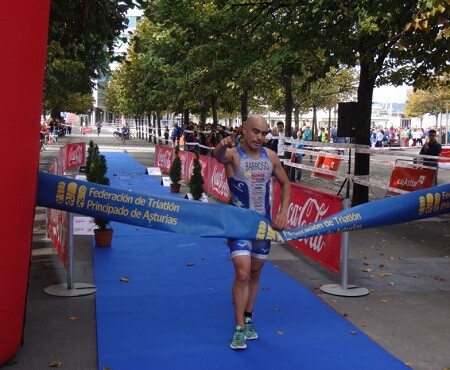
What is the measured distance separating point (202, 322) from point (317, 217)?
3182mm

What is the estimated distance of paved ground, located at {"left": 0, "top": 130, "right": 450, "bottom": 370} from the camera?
5.49m

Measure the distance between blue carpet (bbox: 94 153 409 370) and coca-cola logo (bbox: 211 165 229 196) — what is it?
20.9 feet

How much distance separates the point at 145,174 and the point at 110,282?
16.9m

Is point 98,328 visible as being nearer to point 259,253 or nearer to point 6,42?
point 259,253

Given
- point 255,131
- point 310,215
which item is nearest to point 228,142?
point 255,131

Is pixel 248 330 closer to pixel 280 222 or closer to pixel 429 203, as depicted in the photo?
pixel 280 222

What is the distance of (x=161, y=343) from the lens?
18.4ft

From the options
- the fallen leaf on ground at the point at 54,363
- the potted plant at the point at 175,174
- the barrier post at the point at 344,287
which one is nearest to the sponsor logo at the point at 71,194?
the fallen leaf on ground at the point at 54,363

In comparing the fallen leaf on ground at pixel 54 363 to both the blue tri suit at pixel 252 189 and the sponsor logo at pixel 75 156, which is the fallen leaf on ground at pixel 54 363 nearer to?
the blue tri suit at pixel 252 189

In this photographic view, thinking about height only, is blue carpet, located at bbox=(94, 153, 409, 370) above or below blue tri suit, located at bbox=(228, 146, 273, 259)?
below

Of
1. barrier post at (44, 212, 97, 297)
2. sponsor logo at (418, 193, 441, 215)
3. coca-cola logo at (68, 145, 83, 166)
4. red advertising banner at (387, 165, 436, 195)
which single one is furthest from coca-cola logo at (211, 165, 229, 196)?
sponsor logo at (418, 193, 441, 215)

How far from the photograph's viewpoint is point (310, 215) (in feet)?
30.2

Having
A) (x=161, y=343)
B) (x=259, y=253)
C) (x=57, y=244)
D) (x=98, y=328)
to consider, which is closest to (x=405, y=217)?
(x=259, y=253)

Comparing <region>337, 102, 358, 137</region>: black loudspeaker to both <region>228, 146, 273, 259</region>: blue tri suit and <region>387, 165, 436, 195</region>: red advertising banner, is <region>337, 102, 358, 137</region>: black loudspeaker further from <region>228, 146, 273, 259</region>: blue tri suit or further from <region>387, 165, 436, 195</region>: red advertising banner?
<region>228, 146, 273, 259</region>: blue tri suit
